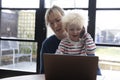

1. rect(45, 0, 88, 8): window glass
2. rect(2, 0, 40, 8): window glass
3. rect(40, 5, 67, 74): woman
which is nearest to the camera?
rect(40, 5, 67, 74): woman

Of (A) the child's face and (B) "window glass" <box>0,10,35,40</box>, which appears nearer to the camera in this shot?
(A) the child's face

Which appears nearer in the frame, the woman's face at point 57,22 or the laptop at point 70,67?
the laptop at point 70,67

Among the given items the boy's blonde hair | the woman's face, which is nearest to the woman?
the woman's face

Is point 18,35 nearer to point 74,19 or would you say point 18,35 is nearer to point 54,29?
point 54,29

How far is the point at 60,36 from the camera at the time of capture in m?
2.29

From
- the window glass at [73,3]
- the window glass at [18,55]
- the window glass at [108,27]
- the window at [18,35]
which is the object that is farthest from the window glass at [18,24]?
the window glass at [108,27]

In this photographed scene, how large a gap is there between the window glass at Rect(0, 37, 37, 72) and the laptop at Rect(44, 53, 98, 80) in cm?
229

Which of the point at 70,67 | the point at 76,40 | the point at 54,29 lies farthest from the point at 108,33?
the point at 70,67

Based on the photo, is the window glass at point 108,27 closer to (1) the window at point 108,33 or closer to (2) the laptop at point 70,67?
(1) the window at point 108,33

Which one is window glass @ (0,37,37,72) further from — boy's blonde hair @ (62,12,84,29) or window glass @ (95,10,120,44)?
boy's blonde hair @ (62,12,84,29)

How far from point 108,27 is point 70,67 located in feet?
6.86

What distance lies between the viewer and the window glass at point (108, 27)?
320 centimetres

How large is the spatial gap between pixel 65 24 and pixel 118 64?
5.13ft

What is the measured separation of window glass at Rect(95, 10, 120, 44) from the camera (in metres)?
3.20
